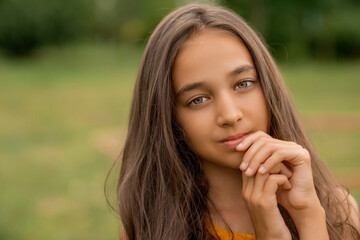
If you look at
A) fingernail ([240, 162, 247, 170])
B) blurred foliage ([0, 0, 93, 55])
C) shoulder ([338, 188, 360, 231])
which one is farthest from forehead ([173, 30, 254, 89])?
blurred foliage ([0, 0, 93, 55])

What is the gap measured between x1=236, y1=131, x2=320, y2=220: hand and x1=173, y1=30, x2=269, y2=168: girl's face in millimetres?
80

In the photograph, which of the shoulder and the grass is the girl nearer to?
the shoulder

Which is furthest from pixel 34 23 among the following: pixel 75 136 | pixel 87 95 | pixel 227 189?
pixel 227 189

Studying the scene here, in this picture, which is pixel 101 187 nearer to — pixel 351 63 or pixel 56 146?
pixel 56 146

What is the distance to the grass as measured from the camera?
18.1ft

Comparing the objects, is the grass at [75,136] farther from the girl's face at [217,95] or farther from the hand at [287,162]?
the hand at [287,162]

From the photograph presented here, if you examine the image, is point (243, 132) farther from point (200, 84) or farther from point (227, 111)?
point (200, 84)

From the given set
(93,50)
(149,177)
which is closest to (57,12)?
(93,50)

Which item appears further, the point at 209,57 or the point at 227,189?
the point at 227,189

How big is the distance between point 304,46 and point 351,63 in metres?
3.88

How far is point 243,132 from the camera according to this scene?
6.95 feet

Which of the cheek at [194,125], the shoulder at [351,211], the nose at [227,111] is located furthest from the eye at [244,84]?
the shoulder at [351,211]

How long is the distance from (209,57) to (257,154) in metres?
0.48

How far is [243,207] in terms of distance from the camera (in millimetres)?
2377
